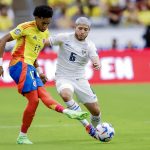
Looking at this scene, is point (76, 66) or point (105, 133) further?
point (76, 66)

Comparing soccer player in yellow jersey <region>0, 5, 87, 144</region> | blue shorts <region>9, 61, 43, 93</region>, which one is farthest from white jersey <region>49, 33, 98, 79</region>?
blue shorts <region>9, 61, 43, 93</region>

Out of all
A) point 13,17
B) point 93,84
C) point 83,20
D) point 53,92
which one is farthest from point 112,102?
point 13,17

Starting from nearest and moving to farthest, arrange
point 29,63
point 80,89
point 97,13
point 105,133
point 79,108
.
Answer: point 105,133, point 29,63, point 79,108, point 80,89, point 97,13

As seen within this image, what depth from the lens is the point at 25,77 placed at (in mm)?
12492

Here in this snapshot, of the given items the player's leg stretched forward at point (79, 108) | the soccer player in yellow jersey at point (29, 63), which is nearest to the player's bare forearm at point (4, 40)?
the soccer player in yellow jersey at point (29, 63)

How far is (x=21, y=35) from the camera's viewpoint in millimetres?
12617

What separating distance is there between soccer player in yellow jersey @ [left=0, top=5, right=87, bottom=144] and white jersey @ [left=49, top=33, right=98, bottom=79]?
74cm

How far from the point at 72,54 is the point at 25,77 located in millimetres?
1430

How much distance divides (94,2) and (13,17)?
11.8 feet

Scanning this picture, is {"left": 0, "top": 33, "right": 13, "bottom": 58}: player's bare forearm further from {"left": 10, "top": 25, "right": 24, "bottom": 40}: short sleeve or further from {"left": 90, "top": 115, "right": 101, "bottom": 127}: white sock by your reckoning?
{"left": 90, "top": 115, "right": 101, "bottom": 127}: white sock

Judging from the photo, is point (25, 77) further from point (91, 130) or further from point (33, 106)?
point (91, 130)

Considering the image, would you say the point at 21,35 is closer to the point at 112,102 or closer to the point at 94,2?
the point at 112,102

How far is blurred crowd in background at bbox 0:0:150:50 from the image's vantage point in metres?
31.0

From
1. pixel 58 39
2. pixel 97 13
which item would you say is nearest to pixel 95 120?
pixel 58 39
